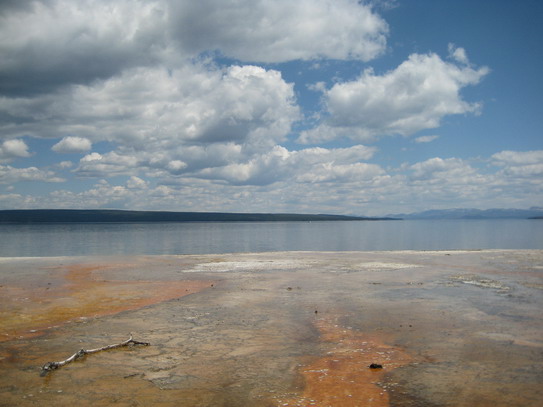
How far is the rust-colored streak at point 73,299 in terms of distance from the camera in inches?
624

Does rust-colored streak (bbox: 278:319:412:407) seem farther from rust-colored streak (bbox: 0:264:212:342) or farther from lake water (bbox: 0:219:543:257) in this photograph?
lake water (bbox: 0:219:543:257)

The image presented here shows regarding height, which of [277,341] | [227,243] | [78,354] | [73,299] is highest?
[78,354]

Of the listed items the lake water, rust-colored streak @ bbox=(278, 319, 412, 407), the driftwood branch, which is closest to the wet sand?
rust-colored streak @ bbox=(278, 319, 412, 407)

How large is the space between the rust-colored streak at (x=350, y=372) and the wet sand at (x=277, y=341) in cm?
4

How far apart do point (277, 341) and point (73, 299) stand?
12.2 metres

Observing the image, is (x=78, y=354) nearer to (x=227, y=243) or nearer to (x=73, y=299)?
(x=73, y=299)

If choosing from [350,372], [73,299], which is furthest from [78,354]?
[73,299]

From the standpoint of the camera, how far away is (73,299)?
2075 centimetres

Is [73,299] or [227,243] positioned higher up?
[73,299]

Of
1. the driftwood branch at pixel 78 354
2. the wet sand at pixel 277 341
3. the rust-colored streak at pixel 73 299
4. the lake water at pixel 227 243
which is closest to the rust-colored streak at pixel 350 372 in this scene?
the wet sand at pixel 277 341

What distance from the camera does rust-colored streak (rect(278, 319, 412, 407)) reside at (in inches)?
349

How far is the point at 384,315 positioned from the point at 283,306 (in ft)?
14.4

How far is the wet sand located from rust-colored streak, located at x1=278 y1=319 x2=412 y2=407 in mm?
42

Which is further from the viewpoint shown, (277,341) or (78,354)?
(277,341)
